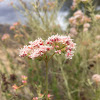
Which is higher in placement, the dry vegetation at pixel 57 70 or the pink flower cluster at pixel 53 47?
the dry vegetation at pixel 57 70

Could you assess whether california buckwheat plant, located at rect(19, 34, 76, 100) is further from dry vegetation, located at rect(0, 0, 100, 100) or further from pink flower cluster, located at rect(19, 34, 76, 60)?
dry vegetation, located at rect(0, 0, 100, 100)

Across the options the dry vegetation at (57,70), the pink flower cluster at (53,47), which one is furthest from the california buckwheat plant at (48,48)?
the dry vegetation at (57,70)

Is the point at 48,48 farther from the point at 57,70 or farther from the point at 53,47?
the point at 57,70

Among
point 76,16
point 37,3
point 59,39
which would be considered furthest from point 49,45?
point 76,16

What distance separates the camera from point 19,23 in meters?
2.74

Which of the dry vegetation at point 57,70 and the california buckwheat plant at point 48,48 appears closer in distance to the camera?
the california buckwheat plant at point 48,48

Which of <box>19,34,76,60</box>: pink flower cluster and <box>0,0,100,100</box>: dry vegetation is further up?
<box>0,0,100,100</box>: dry vegetation

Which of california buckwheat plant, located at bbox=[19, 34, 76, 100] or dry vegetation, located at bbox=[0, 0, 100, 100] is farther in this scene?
dry vegetation, located at bbox=[0, 0, 100, 100]

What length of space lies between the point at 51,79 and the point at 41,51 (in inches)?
68.4

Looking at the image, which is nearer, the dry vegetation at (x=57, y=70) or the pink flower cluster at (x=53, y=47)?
the pink flower cluster at (x=53, y=47)

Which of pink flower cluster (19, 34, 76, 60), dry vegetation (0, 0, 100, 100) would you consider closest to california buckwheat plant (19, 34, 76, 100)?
Result: pink flower cluster (19, 34, 76, 60)

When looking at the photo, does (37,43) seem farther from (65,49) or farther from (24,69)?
(24,69)

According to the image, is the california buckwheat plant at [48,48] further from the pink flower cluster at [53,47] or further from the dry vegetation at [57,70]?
the dry vegetation at [57,70]

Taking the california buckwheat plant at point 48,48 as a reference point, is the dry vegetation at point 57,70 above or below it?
above
